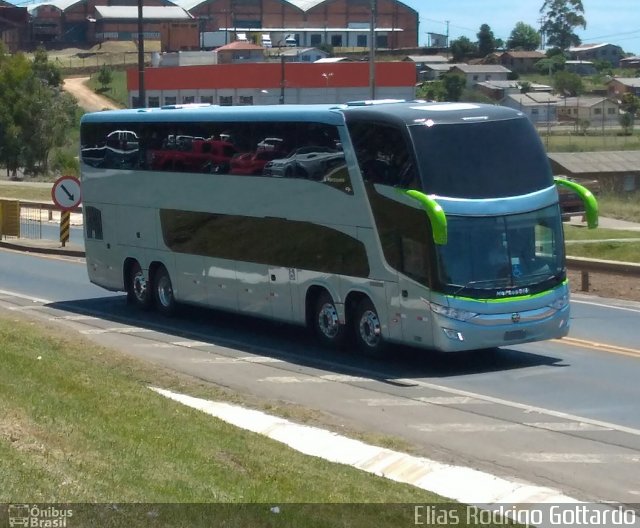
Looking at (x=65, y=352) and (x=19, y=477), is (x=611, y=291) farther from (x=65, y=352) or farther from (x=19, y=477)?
(x=19, y=477)

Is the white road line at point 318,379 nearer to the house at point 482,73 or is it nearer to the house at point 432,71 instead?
the house at point 482,73

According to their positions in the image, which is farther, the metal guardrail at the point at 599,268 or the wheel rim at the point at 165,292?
the metal guardrail at the point at 599,268

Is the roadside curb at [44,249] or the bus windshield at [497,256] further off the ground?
the bus windshield at [497,256]

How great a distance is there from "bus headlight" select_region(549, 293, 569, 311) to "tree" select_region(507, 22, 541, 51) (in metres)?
121

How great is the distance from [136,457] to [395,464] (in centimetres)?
290

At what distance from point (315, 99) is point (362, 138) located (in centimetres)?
4117

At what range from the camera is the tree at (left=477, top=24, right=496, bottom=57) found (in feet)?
388

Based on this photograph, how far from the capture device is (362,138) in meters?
16.3

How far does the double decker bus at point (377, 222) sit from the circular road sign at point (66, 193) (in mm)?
9836

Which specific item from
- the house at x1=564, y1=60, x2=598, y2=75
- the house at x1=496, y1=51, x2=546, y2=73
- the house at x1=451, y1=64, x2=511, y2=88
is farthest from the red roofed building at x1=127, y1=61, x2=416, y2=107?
the house at x1=564, y1=60, x2=598, y2=75

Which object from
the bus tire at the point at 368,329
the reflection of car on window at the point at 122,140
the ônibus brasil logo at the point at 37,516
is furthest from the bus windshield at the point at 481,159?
the ônibus brasil logo at the point at 37,516

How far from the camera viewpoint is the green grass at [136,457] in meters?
7.65

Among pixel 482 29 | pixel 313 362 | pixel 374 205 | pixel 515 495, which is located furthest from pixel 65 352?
pixel 482 29

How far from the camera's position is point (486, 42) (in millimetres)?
119250
